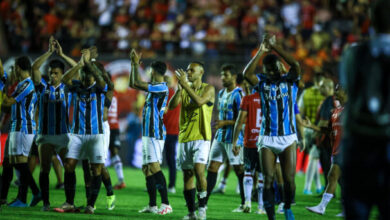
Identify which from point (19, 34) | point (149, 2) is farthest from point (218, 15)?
point (19, 34)

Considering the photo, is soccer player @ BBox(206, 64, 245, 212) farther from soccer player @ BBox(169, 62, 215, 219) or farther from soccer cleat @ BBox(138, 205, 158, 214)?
soccer player @ BBox(169, 62, 215, 219)

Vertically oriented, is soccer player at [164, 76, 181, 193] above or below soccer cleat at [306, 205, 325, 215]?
above

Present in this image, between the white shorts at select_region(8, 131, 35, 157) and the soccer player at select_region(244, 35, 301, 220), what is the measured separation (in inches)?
157

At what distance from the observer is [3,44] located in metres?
20.2

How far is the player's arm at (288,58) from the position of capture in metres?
7.28

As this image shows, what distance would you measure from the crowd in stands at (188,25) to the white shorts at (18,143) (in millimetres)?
9862

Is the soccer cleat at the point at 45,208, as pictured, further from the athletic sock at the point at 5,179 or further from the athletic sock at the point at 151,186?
the athletic sock at the point at 151,186

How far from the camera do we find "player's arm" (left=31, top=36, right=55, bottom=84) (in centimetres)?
875

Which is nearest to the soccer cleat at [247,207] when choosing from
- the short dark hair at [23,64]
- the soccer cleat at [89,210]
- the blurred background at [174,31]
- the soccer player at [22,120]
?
the soccer cleat at [89,210]

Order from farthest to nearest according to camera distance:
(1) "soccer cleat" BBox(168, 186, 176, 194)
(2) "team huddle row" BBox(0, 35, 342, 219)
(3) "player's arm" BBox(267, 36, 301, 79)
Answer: (1) "soccer cleat" BBox(168, 186, 176, 194)
(2) "team huddle row" BBox(0, 35, 342, 219)
(3) "player's arm" BBox(267, 36, 301, 79)

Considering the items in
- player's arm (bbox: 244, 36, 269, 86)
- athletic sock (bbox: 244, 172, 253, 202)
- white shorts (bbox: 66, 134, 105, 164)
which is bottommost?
athletic sock (bbox: 244, 172, 253, 202)

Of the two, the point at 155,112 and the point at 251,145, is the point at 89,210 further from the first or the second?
the point at 251,145

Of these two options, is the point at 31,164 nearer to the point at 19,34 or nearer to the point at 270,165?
the point at 270,165

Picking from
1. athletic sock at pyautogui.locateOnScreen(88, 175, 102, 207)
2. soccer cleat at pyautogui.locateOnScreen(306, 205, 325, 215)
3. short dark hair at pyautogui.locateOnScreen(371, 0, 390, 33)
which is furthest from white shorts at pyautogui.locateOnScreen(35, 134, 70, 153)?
short dark hair at pyautogui.locateOnScreen(371, 0, 390, 33)
